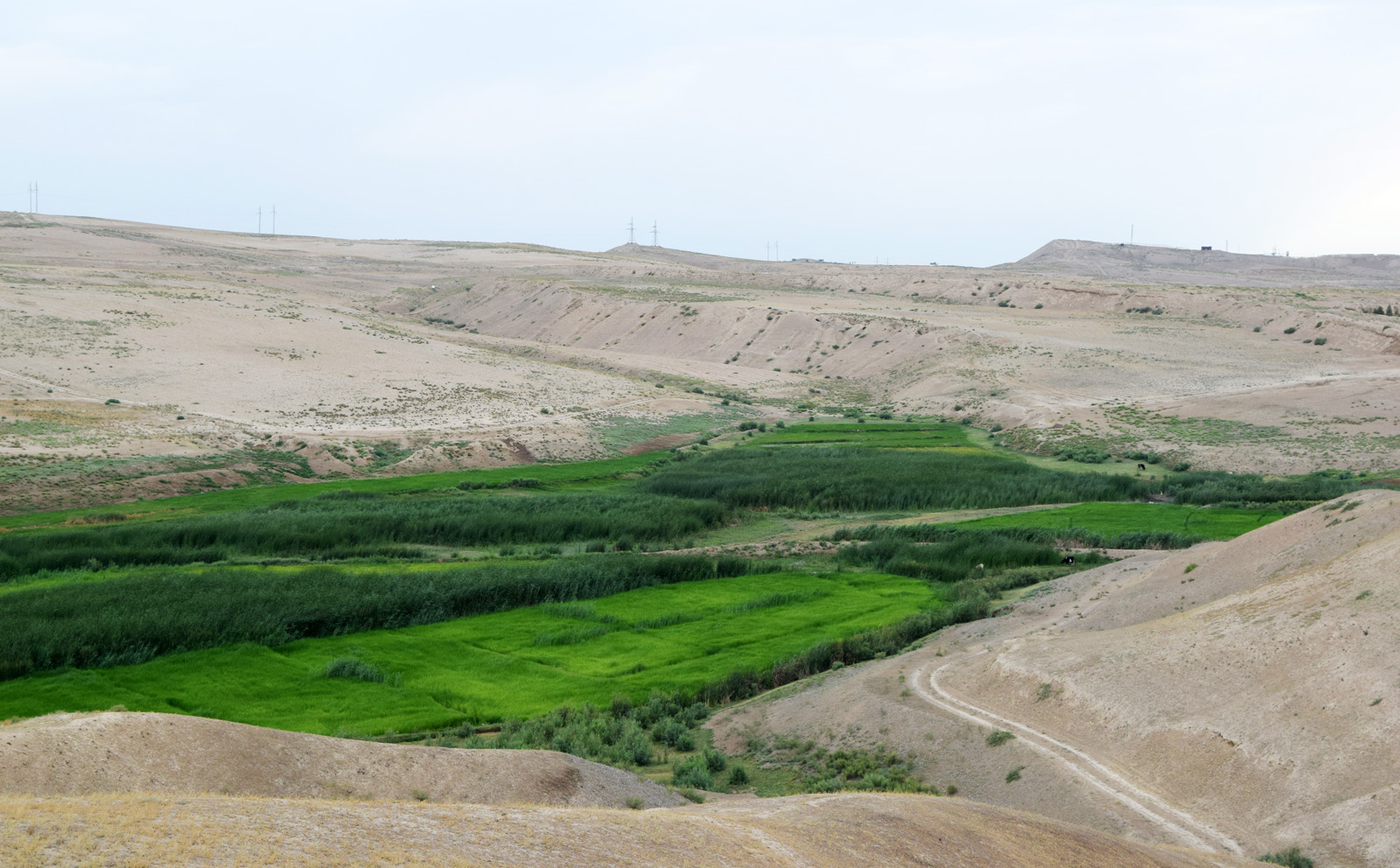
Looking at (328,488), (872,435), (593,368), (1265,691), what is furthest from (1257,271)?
(1265,691)

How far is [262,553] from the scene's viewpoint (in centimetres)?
3619

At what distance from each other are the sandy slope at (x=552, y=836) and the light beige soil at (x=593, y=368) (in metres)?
38.1

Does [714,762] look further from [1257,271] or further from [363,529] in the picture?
[1257,271]

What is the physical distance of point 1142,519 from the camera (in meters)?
41.1

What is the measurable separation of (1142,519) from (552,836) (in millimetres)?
35074

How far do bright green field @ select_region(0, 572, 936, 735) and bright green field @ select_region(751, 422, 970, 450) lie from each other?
1095 inches

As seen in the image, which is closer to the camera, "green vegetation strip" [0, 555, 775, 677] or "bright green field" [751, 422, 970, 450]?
"green vegetation strip" [0, 555, 775, 677]

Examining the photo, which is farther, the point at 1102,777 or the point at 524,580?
the point at 524,580

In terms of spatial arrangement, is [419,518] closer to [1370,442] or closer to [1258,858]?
[1258,858]

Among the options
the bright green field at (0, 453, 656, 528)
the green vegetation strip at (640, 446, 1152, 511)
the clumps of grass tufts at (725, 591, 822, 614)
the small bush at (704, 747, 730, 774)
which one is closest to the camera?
the small bush at (704, 747, 730, 774)

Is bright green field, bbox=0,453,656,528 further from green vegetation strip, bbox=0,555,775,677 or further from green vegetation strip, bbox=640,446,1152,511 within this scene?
green vegetation strip, bbox=0,555,775,677

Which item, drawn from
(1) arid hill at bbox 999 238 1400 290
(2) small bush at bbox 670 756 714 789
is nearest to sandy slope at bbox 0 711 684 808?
(2) small bush at bbox 670 756 714 789

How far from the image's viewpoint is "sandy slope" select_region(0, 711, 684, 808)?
42.2 ft

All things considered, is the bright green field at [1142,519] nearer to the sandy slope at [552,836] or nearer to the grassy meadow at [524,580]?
the grassy meadow at [524,580]
